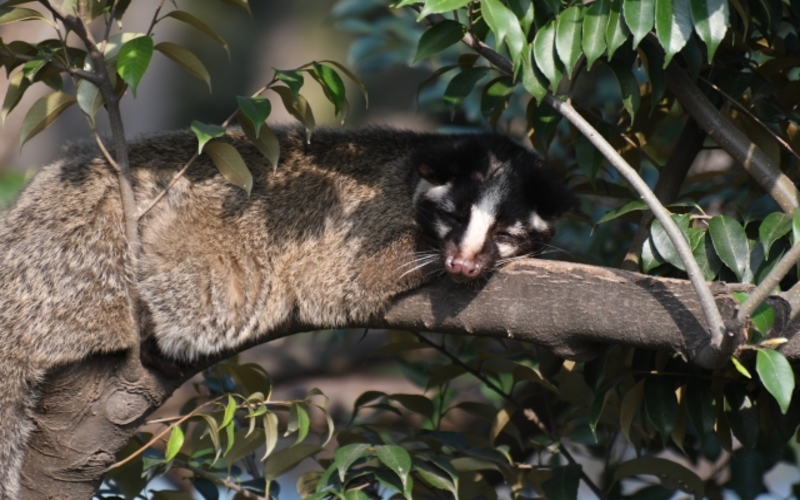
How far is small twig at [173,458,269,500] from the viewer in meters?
3.96

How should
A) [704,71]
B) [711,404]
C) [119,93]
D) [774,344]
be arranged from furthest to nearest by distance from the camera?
1. [704,71]
2. [711,404]
3. [119,93]
4. [774,344]

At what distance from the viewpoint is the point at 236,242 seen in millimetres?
4039

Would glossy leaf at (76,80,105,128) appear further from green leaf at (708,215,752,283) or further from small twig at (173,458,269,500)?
green leaf at (708,215,752,283)

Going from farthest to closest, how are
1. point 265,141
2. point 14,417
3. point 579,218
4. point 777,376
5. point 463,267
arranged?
point 579,218
point 14,417
point 463,267
point 265,141
point 777,376

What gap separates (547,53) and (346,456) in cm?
159

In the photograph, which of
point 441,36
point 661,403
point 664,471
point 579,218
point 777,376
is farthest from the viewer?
point 579,218

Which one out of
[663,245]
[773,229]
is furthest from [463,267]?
[773,229]

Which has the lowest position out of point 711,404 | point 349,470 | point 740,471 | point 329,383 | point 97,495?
point 329,383

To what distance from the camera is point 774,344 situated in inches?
101

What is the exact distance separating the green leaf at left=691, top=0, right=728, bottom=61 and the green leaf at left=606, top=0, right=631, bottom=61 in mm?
226

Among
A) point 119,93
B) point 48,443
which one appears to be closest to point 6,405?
point 48,443

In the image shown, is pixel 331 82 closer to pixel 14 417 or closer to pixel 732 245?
pixel 732 245

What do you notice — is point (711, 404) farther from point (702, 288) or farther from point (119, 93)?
point (119, 93)

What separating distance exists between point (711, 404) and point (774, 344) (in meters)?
1.04
